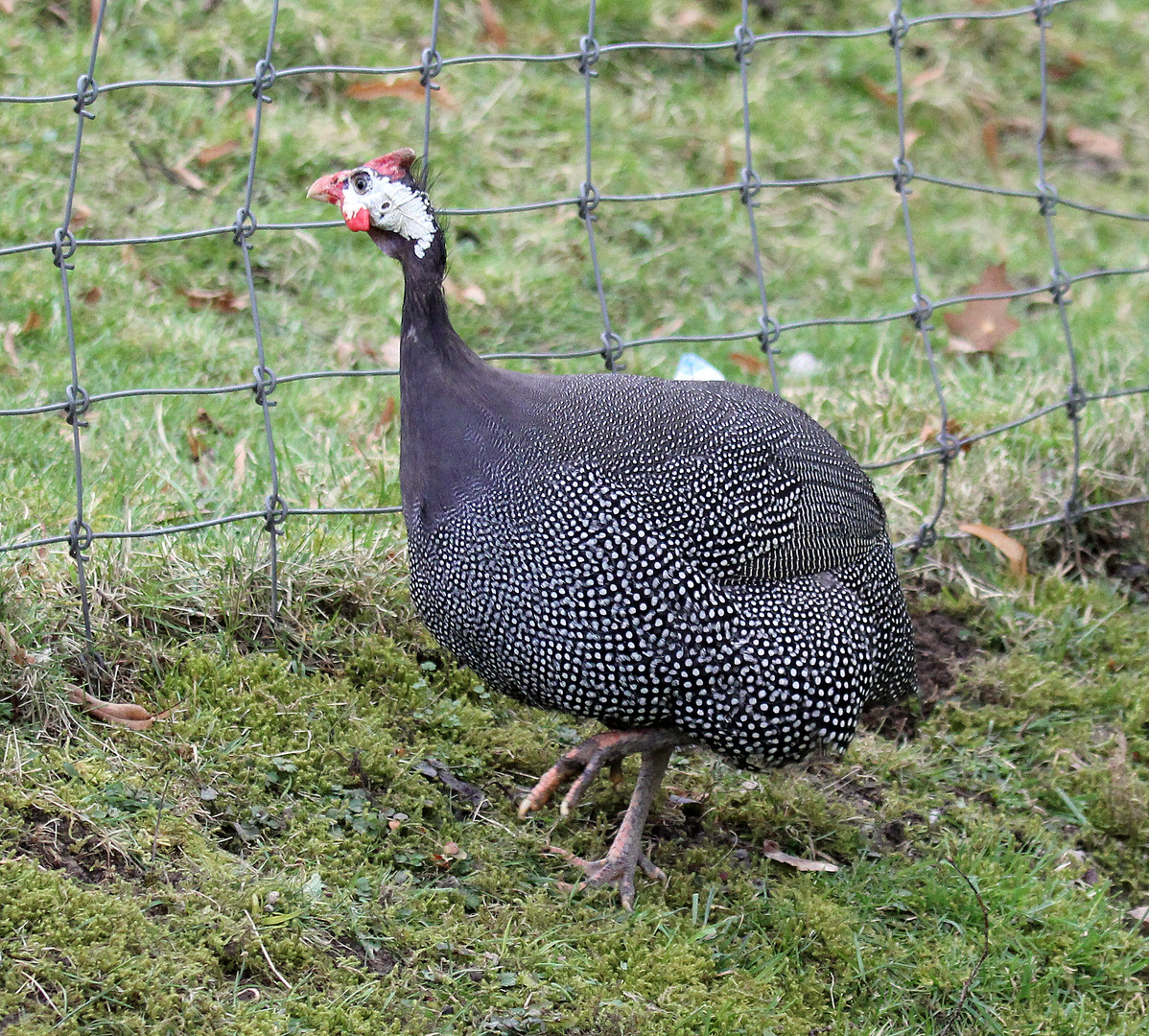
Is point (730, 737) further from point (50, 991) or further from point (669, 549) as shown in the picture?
point (50, 991)

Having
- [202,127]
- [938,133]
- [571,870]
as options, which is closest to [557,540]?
[571,870]

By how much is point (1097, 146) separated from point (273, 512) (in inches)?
178

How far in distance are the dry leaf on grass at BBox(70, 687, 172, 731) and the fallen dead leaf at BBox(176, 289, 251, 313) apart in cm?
187

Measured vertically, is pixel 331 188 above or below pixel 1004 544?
above

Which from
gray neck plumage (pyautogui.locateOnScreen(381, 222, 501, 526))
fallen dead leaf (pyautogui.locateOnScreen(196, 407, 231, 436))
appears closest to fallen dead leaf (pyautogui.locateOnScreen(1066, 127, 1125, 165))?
fallen dead leaf (pyautogui.locateOnScreen(196, 407, 231, 436))

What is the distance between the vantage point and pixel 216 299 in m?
4.57

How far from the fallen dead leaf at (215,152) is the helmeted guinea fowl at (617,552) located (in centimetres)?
223

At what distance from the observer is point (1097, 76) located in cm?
648

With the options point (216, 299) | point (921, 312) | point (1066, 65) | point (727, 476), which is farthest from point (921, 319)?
point (1066, 65)

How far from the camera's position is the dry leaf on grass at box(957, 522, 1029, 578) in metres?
3.98

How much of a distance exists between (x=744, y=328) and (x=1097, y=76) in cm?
268

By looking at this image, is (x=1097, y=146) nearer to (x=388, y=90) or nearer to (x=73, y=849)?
(x=388, y=90)

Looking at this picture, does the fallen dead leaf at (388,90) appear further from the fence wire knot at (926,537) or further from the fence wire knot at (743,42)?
the fence wire knot at (926,537)

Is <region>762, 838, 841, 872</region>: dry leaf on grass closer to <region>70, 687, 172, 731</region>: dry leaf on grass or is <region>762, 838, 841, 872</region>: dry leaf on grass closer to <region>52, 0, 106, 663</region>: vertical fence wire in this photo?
<region>70, 687, 172, 731</region>: dry leaf on grass
